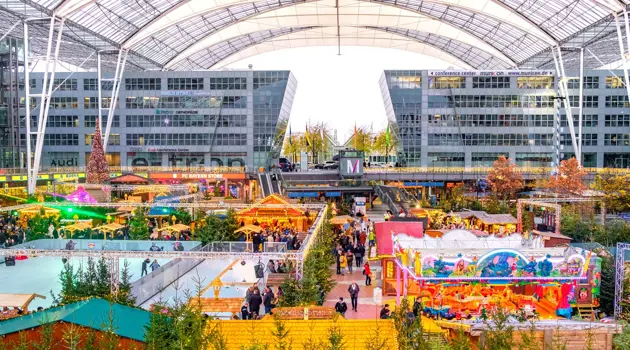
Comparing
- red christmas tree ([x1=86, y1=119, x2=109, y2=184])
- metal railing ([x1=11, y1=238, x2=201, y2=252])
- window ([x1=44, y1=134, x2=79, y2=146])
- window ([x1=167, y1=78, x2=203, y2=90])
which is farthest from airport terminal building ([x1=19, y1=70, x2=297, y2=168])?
metal railing ([x1=11, y1=238, x2=201, y2=252])

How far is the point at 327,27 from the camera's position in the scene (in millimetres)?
74438

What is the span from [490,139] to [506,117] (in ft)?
10.2

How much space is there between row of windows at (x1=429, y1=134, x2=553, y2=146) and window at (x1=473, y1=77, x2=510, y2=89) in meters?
5.68

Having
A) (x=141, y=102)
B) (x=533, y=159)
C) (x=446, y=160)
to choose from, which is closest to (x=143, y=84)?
(x=141, y=102)

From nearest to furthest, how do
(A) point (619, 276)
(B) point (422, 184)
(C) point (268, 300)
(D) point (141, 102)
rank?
(C) point (268, 300) → (A) point (619, 276) → (B) point (422, 184) → (D) point (141, 102)

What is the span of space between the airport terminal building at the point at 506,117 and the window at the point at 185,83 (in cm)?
2184

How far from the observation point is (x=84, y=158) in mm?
66375

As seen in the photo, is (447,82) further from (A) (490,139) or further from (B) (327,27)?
(B) (327,27)

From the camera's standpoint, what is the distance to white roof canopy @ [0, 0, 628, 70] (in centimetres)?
4994

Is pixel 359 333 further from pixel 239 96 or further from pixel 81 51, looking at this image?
pixel 81 51

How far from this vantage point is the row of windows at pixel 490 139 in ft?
217

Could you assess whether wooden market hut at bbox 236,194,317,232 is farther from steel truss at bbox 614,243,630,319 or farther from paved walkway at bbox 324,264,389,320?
steel truss at bbox 614,243,630,319

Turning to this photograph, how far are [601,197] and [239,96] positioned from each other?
40168 millimetres

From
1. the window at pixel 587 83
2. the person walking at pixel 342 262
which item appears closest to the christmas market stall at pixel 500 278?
the person walking at pixel 342 262
